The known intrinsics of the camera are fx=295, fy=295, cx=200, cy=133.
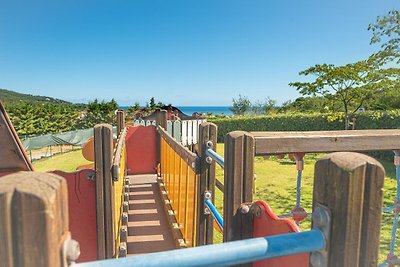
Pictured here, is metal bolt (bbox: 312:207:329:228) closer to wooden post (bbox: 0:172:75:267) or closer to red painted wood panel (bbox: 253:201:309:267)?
red painted wood panel (bbox: 253:201:309:267)

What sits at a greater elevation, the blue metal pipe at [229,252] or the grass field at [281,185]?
the blue metal pipe at [229,252]

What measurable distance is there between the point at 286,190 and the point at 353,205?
7.28 metres

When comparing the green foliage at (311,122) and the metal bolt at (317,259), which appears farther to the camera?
the green foliage at (311,122)

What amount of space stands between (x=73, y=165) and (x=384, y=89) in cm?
1399

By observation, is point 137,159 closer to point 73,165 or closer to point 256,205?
point 73,165

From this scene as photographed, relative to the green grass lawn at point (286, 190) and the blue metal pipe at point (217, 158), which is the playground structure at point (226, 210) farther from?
the green grass lawn at point (286, 190)

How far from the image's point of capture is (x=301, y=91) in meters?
15.4

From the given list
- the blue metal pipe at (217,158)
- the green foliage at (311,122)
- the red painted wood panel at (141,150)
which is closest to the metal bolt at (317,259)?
the blue metal pipe at (217,158)

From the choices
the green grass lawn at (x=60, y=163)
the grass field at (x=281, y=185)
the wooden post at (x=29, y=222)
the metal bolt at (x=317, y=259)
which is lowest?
the green grass lawn at (x=60, y=163)

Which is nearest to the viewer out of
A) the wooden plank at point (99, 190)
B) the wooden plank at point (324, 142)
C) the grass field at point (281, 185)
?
the wooden plank at point (324, 142)

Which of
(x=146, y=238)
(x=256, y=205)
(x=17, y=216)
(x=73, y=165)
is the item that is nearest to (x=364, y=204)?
(x=256, y=205)

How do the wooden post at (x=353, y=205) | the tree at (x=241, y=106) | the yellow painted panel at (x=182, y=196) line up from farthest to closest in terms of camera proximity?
the tree at (x=241, y=106)
the yellow painted panel at (x=182, y=196)
the wooden post at (x=353, y=205)

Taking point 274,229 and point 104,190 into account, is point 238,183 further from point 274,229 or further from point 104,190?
point 104,190

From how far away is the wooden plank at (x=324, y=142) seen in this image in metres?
1.35
